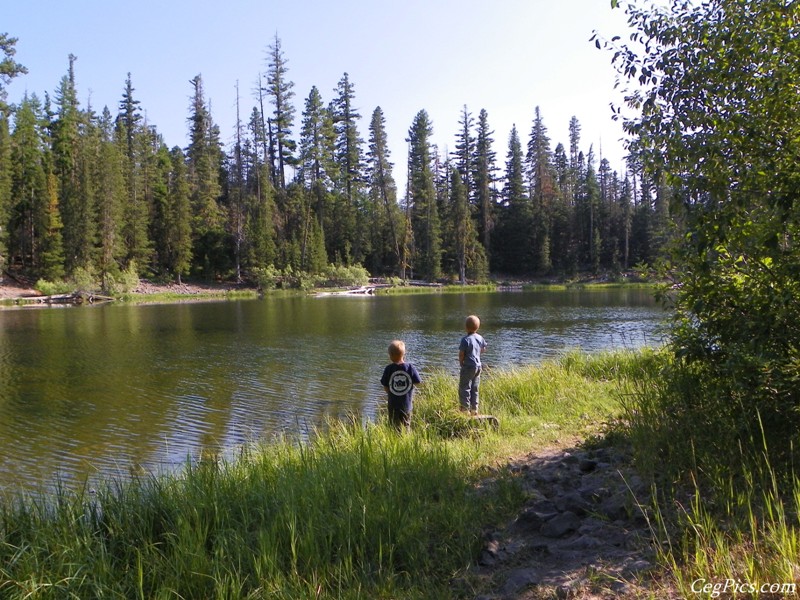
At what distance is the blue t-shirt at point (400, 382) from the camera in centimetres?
766

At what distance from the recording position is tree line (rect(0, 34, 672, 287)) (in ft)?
180

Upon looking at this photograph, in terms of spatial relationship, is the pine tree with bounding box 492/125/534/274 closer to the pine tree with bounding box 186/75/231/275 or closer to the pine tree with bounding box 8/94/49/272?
the pine tree with bounding box 186/75/231/275

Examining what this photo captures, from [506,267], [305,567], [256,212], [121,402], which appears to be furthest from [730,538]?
[506,267]

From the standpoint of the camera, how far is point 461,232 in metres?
68.4

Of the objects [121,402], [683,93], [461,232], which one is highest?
[461,232]

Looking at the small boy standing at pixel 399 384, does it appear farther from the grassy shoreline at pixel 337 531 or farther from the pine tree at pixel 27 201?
the pine tree at pixel 27 201

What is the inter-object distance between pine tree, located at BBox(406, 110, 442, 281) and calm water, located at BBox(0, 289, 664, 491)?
107 feet

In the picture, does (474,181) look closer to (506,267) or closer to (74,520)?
(506,267)

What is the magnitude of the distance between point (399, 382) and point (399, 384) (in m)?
0.03

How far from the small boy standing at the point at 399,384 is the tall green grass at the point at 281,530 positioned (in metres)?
1.47

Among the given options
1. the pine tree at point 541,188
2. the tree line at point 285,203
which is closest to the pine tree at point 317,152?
the tree line at point 285,203

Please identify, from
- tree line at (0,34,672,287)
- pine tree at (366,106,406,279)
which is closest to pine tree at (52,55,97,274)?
tree line at (0,34,672,287)

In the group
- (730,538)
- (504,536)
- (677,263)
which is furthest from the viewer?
(677,263)

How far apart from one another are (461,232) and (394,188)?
33.7 feet
